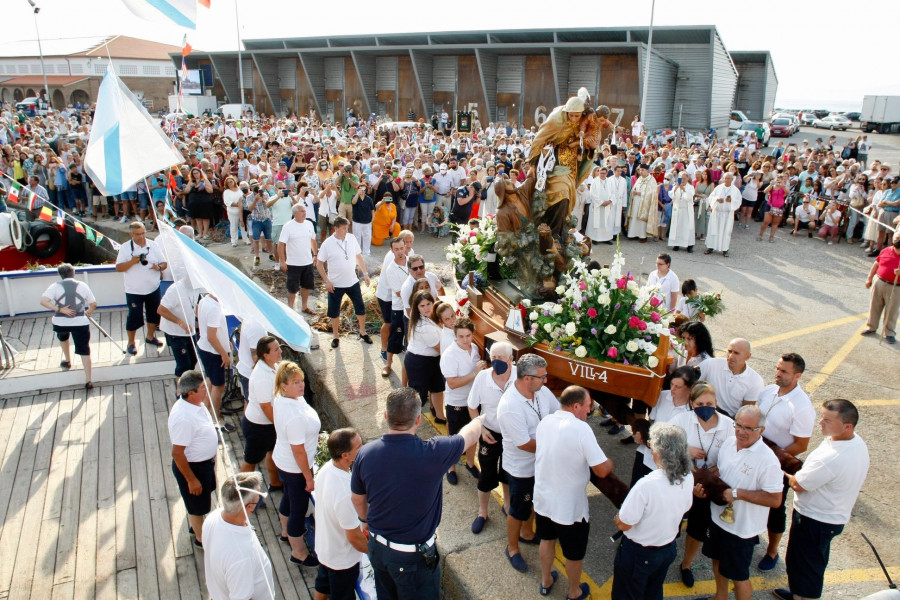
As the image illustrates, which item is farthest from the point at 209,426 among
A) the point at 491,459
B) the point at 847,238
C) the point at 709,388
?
the point at 847,238

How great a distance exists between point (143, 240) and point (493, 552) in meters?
6.48

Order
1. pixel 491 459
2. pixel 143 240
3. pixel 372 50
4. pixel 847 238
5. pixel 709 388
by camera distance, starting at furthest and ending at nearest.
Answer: pixel 372 50 → pixel 847 238 → pixel 143 240 → pixel 491 459 → pixel 709 388

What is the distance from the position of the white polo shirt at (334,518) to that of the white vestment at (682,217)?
36.8 ft

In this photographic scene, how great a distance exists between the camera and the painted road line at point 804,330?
8.97 metres

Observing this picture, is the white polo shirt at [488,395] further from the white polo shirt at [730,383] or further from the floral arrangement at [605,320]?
the white polo shirt at [730,383]

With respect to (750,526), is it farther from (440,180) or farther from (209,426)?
(440,180)

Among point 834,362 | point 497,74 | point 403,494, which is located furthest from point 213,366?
point 497,74

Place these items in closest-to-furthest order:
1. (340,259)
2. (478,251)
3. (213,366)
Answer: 1. (213,366)
2. (478,251)
3. (340,259)

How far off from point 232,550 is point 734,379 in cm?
411

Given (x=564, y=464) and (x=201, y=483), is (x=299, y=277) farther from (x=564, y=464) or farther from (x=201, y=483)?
(x=564, y=464)

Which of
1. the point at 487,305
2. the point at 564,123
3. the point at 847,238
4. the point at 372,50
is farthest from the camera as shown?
the point at 372,50

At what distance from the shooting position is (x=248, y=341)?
6258 millimetres

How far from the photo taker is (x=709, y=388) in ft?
14.9

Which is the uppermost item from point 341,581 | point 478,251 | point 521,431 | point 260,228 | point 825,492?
point 478,251
